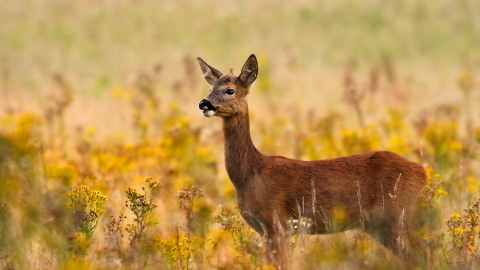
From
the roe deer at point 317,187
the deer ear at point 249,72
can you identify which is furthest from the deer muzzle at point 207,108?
the deer ear at point 249,72

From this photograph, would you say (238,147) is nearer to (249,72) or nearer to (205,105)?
(205,105)

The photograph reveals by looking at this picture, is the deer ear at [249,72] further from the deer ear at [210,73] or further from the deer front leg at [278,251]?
the deer front leg at [278,251]

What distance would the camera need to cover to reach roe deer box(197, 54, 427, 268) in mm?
9188

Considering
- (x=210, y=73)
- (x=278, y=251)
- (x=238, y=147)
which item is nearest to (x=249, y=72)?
(x=210, y=73)

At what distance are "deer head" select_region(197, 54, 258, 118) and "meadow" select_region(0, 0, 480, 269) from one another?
1082 millimetres

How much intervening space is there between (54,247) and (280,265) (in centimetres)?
224

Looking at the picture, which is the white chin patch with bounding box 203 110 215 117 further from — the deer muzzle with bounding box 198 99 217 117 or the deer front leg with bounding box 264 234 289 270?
the deer front leg with bounding box 264 234 289 270

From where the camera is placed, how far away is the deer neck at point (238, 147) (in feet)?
32.2

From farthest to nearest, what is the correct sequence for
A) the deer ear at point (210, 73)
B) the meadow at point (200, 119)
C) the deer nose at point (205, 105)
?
the deer ear at point (210, 73)
the deer nose at point (205, 105)
the meadow at point (200, 119)

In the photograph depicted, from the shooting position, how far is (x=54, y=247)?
311 inches

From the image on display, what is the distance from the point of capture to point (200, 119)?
792 inches

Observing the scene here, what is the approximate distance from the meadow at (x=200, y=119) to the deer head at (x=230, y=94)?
1.08 metres

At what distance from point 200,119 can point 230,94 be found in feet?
34.0

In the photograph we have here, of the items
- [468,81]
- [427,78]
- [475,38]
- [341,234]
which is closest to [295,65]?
[427,78]
